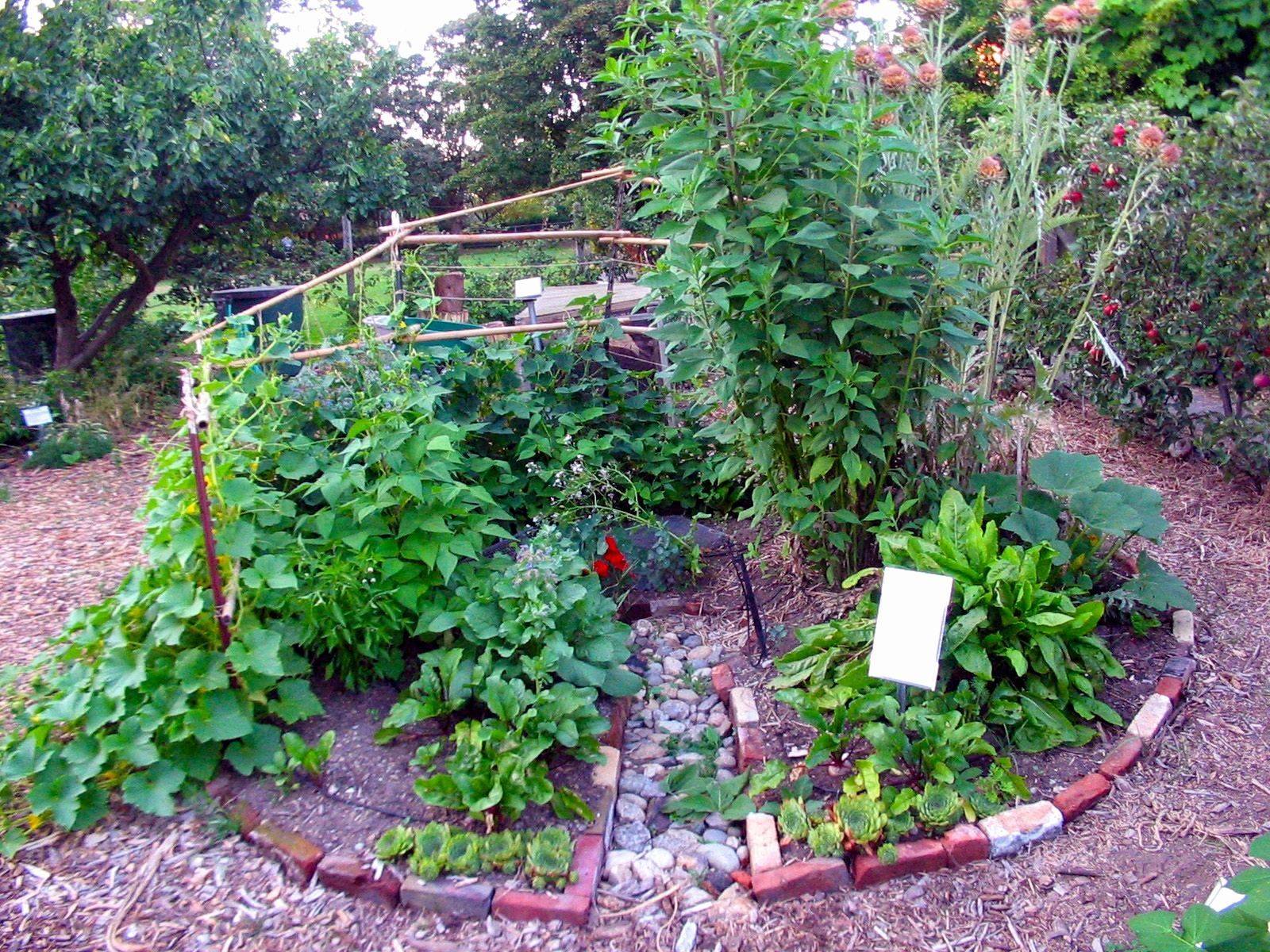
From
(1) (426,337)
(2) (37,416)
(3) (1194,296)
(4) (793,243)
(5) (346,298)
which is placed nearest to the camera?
(4) (793,243)

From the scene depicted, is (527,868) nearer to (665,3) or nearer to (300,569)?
(300,569)

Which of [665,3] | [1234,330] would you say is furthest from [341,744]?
[1234,330]

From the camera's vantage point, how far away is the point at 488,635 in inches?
99.3

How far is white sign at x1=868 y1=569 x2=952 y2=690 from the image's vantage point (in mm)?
2170

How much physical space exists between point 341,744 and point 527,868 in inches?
25.8

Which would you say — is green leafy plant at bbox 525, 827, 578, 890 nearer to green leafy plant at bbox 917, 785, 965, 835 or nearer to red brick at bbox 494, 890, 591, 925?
red brick at bbox 494, 890, 591, 925

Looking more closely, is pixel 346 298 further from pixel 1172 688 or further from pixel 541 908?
pixel 1172 688

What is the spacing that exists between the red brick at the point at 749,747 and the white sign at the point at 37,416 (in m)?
3.97

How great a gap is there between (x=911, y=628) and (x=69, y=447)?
4.50 meters

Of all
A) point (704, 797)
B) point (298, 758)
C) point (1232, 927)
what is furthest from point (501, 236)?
point (1232, 927)

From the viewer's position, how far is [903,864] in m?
2.12

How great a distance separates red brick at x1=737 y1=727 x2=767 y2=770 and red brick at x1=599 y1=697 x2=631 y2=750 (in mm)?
339

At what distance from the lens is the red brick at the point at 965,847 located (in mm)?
2148

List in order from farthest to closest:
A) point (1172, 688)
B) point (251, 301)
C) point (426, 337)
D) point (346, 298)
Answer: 1. point (251, 301)
2. point (346, 298)
3. point (426, 337)
4. point (1172, 688)
